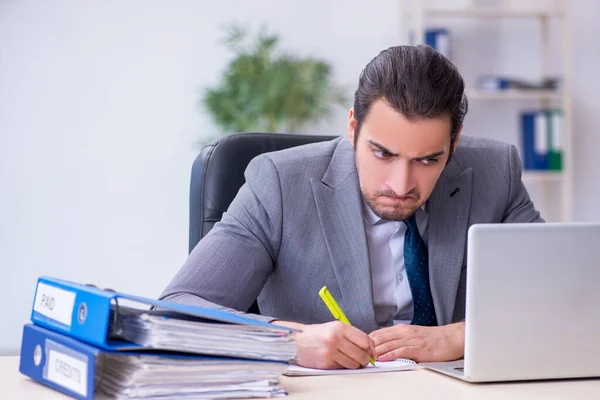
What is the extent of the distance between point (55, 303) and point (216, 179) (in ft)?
2.69

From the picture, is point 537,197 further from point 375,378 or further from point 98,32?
point 375,378

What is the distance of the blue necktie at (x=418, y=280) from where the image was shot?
1669mm

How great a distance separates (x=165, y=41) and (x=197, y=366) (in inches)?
134

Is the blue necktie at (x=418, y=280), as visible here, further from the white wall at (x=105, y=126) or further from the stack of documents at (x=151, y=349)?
the white wall at (x=105, y=126)

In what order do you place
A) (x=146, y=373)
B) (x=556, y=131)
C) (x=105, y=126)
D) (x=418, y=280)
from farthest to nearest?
(x=556, y=131)
(x=105, y=126)
(x=418, y=280)
(x=146, y=373)

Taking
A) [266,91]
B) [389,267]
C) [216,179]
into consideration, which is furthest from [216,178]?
[266,91]

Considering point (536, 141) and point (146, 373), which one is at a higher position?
point (536, 141)

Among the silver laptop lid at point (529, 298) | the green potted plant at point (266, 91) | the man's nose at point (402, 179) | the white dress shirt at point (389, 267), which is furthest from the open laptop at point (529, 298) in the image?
the green potted plant at point (266, 91)

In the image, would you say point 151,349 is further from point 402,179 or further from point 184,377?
point 402,179

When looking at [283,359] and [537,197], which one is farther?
[537,197]

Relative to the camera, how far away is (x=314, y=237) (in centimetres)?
170

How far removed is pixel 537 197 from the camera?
462 cm

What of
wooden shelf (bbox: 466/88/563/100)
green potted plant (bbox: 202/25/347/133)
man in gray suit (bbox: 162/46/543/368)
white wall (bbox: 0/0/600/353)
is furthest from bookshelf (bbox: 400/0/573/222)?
man in gray suit (bbox: 162/46/543/368)

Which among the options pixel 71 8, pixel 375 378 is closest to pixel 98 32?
pixel 71 8
